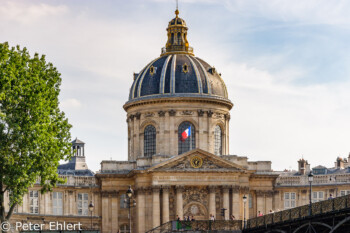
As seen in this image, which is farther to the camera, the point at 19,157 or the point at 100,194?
the point at 100,194

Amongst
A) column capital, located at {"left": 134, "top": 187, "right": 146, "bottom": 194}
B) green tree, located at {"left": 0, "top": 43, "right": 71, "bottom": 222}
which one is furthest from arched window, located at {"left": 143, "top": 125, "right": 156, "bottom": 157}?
green tree, located at {"left": 0, "top": 43, "right": 71, "bottom": 222}

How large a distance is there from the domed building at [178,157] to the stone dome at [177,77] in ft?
0.37

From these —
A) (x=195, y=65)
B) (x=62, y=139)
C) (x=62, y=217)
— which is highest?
(x=195, y=65)

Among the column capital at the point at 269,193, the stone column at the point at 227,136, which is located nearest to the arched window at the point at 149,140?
the stone column at the point at 227,136

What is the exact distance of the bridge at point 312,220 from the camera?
63.1m

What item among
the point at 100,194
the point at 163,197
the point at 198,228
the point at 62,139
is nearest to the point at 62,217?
the point at 100,194

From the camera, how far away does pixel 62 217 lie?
368ft

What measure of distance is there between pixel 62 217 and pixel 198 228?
28.7 meters

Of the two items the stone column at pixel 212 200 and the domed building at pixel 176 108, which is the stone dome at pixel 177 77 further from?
the stone column at pixel 212 200

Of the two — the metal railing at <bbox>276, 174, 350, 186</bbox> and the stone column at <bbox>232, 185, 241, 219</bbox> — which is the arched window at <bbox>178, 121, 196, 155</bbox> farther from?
the metal railing at <bbox>276, 174, 350, 186</bbox>

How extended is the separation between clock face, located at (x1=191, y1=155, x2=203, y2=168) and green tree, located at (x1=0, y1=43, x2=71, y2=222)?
1309 inches

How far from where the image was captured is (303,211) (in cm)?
7106

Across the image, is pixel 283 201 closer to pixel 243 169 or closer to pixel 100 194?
pixel 243 169

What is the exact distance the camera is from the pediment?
347 ft
